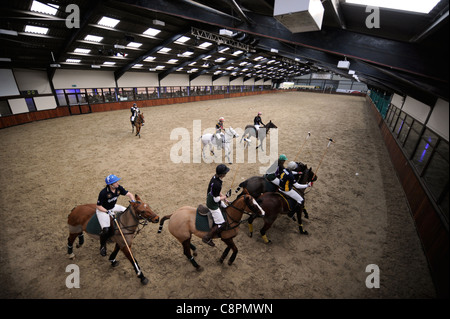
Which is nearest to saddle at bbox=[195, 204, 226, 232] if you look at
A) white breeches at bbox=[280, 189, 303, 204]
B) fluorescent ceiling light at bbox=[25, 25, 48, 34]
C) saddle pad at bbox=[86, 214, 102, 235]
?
saddle pad at bbox=[86, 214, 102, 235]

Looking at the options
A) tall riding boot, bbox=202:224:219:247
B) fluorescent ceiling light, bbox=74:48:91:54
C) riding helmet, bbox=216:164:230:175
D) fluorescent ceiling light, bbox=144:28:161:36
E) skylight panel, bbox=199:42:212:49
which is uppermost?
skylight panel, bbox=199:42:212:49

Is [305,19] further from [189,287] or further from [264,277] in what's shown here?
[189,287]

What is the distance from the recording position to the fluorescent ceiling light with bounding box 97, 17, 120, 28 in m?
11.0

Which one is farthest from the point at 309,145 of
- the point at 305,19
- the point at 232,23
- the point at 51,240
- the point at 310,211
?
the point at 51,240

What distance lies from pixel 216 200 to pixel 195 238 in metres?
2.03

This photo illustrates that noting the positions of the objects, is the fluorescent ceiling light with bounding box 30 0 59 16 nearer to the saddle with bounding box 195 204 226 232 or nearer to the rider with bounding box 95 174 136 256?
→ the rider with bounding box 95 174 136 256

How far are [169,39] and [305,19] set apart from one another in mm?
16054

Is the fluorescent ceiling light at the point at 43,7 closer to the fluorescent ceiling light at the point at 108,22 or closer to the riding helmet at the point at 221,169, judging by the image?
the fluorescent ceiling light at the point at 108,22

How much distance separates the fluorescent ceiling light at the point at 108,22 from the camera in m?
11.0

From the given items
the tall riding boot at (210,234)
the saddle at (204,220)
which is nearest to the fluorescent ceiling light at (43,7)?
the saddle at (204,220)

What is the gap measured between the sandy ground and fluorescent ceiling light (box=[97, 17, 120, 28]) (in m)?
8.19

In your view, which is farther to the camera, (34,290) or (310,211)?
(310,211)

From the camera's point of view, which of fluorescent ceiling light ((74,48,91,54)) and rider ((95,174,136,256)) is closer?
rider ((95,174,136,256))

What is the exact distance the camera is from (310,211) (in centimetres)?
603
